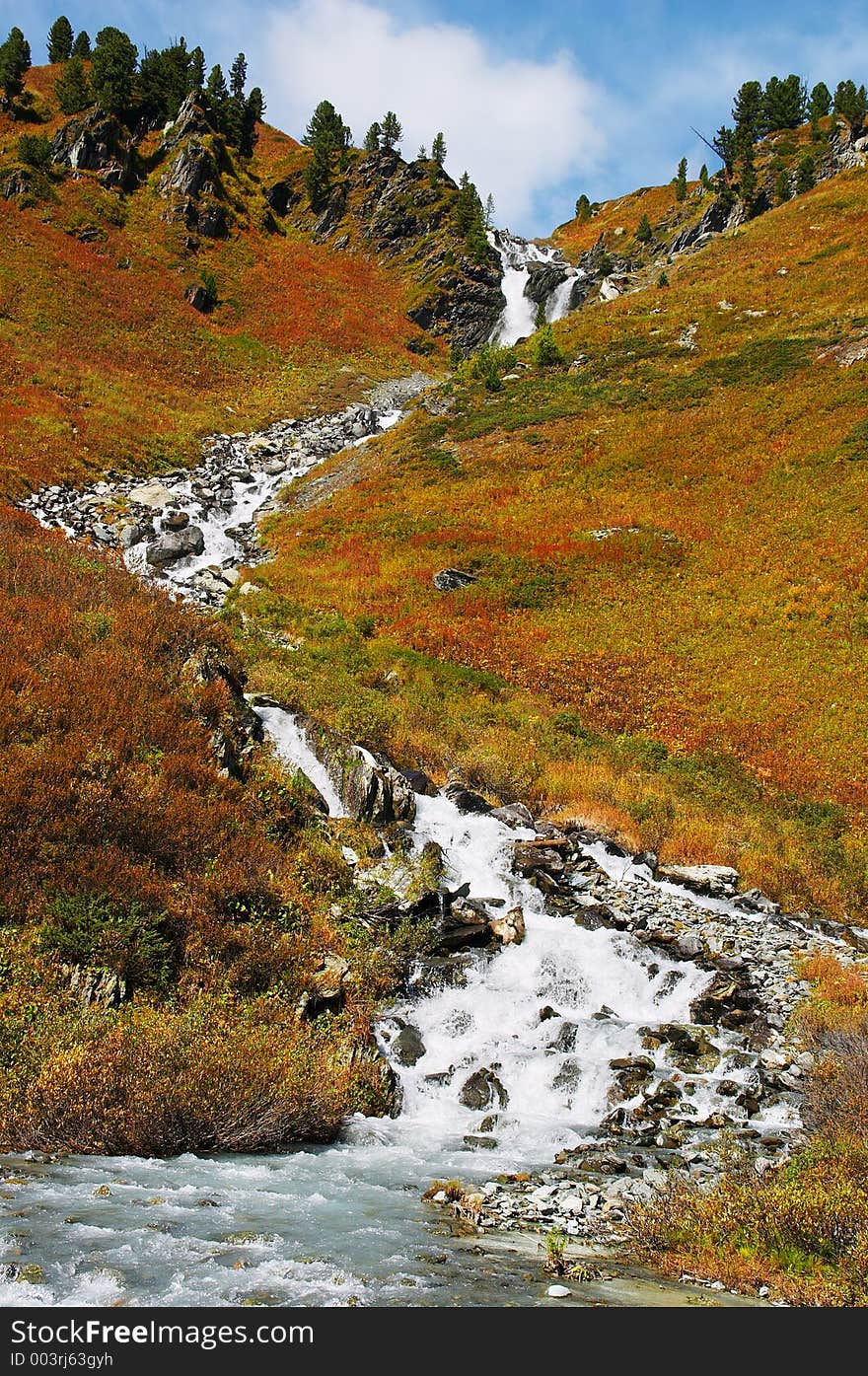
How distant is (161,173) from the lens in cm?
7825

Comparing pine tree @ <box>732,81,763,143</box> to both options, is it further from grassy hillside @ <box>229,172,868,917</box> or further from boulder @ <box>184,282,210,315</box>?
boulder @ <box>184,282,210,315</box>

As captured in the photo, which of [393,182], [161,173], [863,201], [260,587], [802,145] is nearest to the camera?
[260,587]

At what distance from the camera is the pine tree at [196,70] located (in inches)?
3457

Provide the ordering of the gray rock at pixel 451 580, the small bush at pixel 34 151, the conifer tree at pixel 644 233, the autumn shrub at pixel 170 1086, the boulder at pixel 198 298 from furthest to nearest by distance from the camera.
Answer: the conifer tree at pixel 644 233
the small bush at pixel 34 151
the boulder at pixel 198 298
the gray rock at pixel 451 580
the autumn shrub at pixel 170 1086

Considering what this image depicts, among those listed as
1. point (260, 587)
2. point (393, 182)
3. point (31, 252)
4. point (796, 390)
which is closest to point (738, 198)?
point (393, 182)

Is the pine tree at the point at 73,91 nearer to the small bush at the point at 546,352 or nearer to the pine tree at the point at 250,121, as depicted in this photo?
the pine tree at the point at 250,121

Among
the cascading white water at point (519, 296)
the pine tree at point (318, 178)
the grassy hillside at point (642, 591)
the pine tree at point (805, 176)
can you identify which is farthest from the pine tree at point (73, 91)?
the pine tree at point (805, 176)

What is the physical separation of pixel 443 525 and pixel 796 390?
20.5 metres

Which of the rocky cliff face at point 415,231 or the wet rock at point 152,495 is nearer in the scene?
the wet rock at point 152,495

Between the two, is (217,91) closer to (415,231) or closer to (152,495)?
(415,231)

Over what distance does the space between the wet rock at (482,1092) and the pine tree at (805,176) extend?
93.2 metres

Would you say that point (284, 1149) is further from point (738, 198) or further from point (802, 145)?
point (802, 145)

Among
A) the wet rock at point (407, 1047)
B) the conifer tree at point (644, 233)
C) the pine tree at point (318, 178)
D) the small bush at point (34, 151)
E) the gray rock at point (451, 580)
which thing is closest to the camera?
the wet rock at point (407, 1047)

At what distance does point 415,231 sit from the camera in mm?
92938
